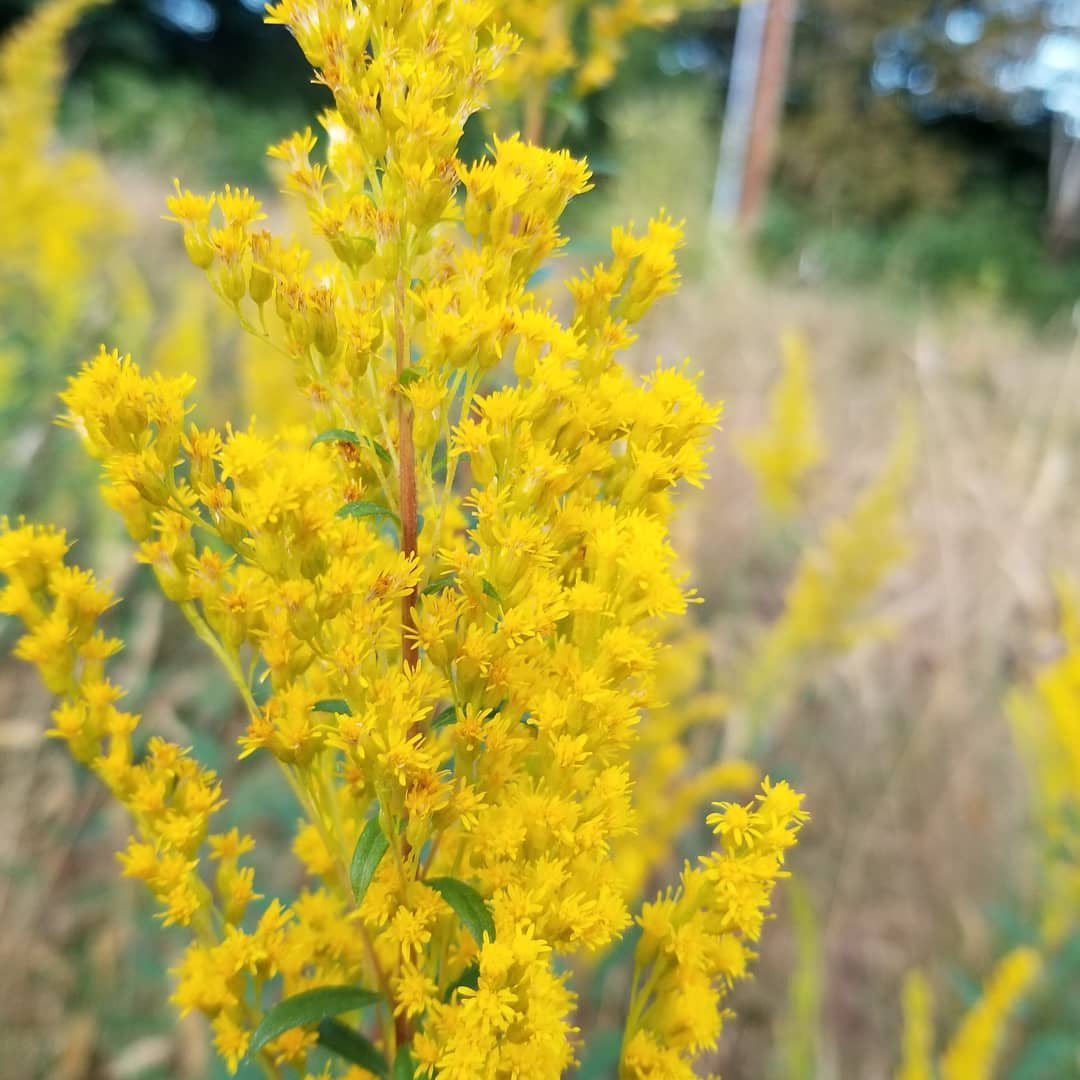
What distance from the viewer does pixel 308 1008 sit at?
0.79m

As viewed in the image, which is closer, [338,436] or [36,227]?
[338,436]

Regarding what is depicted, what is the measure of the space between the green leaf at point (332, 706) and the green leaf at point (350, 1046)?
0.95 ft

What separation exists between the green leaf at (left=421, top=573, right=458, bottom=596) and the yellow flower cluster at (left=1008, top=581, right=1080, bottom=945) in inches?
79.8

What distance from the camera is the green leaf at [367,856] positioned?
29.6 inches

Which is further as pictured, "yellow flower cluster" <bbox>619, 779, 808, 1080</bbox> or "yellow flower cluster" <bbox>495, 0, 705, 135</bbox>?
"yellow flower cluster" <bbox>495, 0, 705, 135</bbox>

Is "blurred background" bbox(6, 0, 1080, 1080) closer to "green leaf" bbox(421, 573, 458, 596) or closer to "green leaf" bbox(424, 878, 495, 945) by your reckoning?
"green leaf" bbox(421, 573, 458, 596)

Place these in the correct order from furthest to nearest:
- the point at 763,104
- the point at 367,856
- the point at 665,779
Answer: the point at 763,104
the point at 665,779
the point at 367,856

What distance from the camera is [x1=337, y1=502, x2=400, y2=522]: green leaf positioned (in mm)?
795

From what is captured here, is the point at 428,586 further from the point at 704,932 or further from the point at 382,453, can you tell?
the point at 704,932

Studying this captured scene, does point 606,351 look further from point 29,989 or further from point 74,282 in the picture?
point 74,282

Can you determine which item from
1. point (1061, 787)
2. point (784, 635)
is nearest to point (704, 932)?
point (1061, 787)

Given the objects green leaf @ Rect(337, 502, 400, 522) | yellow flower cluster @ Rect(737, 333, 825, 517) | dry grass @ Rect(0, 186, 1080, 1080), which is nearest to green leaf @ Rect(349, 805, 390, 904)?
green leaf @ Rect(337, 502, 400, 522)

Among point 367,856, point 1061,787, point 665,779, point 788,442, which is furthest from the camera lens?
point 788,442

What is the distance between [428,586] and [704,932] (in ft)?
1.30
